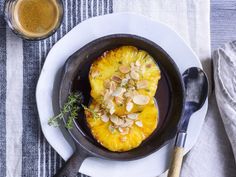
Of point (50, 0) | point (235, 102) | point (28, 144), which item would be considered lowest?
point (28, 144)

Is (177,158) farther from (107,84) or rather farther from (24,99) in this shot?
(24,99)

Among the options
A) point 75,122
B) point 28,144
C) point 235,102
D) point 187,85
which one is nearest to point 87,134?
point 75,122

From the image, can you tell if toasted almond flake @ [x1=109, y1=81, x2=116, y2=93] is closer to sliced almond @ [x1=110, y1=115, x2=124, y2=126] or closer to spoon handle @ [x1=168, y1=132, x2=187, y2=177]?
sliced almond @ [x1=110, y1=115, x2=124, y2=126]

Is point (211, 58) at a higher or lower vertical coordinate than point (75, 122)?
higher

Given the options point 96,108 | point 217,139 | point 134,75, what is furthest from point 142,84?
point 217,139

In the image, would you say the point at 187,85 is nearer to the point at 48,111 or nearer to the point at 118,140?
the point at 118,140
